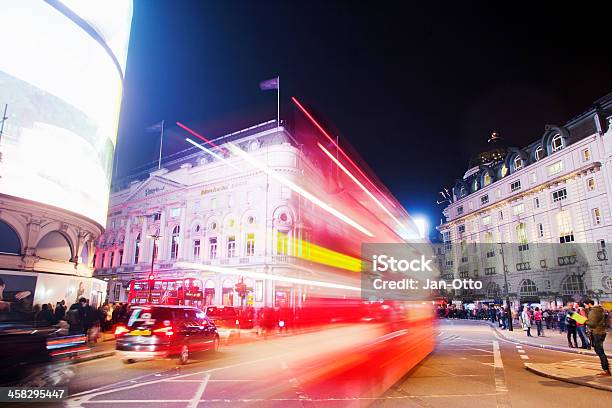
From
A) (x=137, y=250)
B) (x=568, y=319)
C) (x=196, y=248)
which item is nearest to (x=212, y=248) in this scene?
(x=196, y=248)

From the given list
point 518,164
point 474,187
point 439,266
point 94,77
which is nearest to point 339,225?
point 94,77

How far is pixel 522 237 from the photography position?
5141 centimetres

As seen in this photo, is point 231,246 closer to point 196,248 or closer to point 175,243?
point 196,248

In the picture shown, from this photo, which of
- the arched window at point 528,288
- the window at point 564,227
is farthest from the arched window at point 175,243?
the window at point 564,227

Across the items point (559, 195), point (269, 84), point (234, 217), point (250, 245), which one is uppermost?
point (269, 84)

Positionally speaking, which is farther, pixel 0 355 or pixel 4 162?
pixel 4 162

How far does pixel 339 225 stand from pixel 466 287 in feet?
181

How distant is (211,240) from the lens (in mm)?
44312

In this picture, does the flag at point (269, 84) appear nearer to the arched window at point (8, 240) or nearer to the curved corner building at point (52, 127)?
the curved corner building at point (52, 127)

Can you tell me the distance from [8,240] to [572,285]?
5126 cm

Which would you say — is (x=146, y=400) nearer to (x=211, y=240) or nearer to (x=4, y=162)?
(x=4, y=162)

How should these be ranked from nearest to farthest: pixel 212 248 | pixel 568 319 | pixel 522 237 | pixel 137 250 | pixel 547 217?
pixel 568 319, pixel 212 248, pixel 547 217, pixel 137 250, pixel 522 237

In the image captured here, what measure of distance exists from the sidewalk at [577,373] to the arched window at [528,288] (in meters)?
41.4

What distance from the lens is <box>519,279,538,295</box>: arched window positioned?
1891 inches
